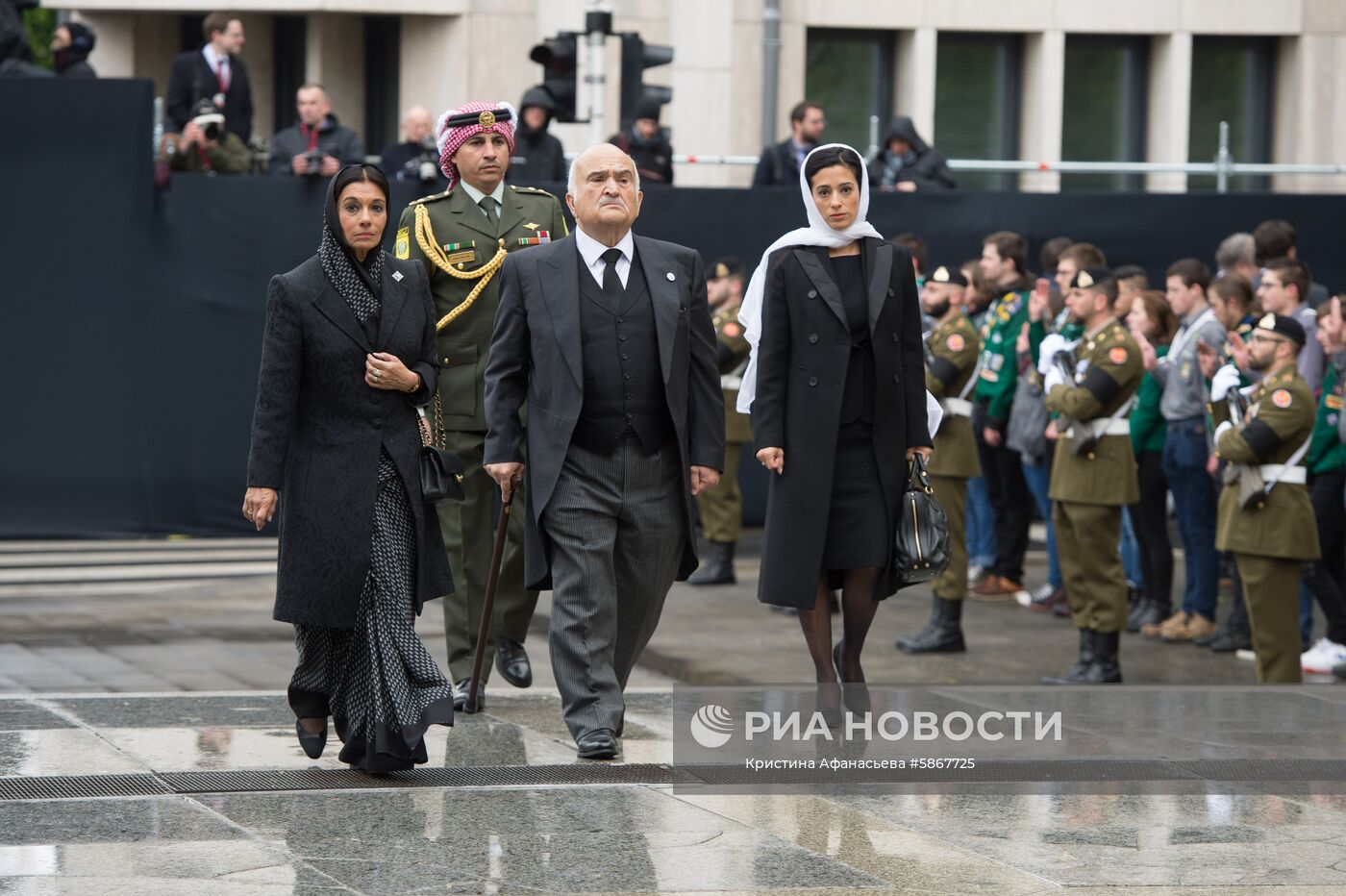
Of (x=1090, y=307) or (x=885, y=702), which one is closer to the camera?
(x=885, y=702)

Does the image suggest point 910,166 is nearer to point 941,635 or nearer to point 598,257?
point 941,635

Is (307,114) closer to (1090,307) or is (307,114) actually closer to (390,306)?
(1090,307)

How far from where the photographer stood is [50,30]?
3191 cm

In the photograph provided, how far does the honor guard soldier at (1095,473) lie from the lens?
9.80 metres

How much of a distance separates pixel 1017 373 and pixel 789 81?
10.7 metres

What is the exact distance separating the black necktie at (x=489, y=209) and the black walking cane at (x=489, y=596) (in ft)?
3.50

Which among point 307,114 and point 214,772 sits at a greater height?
point 307,114

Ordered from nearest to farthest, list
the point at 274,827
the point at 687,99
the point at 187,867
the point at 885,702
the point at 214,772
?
the point at 187,867
the point at 274,827
the point at 214,772
the point at 885,702
the point at 687,99

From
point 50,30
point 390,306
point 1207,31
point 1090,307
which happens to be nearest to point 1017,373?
point 1090,307

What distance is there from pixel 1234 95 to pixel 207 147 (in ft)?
45.0

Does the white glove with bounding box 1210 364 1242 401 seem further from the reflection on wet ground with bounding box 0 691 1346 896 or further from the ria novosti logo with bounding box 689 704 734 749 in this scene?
the reflection on wet ground with bounding box 0 691 1346 896

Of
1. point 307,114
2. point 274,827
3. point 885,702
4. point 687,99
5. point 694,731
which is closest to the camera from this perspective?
point 274,827

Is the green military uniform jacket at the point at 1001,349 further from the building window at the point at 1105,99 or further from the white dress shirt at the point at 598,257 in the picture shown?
the building window at the point at 1105,99

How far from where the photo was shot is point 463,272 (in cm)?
812
